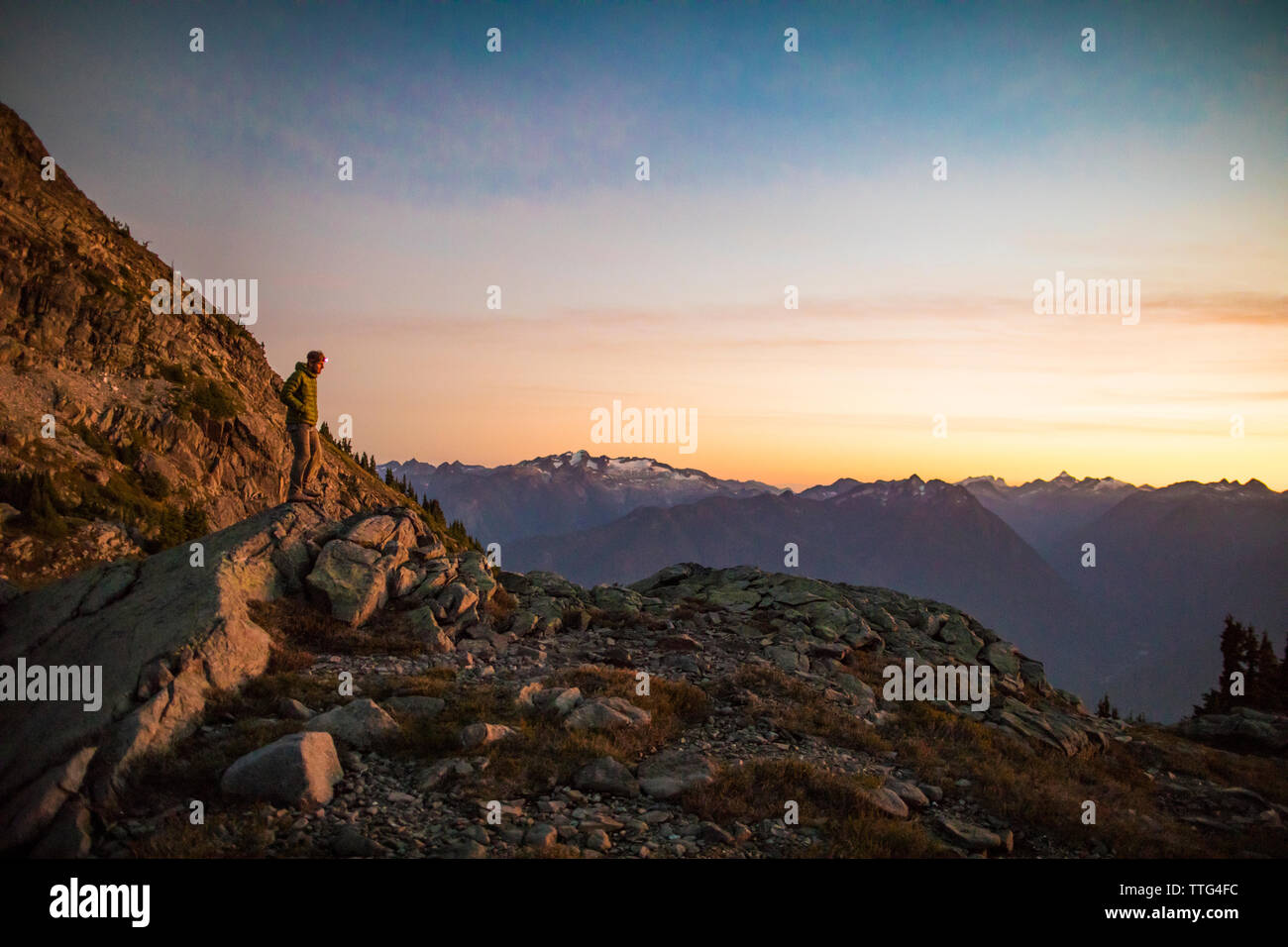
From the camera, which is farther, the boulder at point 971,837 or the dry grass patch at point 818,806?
the boulder at point 971,837

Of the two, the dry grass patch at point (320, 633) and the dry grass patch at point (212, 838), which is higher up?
A: the dry grass patch at point (320, 633)

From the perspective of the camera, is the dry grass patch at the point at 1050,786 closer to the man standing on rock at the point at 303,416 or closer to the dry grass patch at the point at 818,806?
the dry grass patch at the point at 818,806

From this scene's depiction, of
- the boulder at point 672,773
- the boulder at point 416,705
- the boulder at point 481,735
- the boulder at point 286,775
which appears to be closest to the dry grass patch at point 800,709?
the boulder at point 672,773

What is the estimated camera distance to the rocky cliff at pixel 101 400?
2864cm

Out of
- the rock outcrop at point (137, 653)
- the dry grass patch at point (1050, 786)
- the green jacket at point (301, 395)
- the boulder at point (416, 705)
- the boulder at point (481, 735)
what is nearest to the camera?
the rock outcrop at point (137, 653)

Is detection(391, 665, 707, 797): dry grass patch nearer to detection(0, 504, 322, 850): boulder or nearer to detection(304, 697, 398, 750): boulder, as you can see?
detection(304, 697, 398, 750): boulder

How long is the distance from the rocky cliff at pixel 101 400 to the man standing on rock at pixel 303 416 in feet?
9.91

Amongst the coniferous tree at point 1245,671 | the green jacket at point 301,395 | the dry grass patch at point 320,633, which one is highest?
the green jacket at point 301,395

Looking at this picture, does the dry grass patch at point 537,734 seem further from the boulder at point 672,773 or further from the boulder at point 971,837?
the boulder at point 971,837

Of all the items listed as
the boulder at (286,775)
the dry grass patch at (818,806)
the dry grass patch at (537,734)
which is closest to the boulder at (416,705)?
the dry grass patch at (537,734)

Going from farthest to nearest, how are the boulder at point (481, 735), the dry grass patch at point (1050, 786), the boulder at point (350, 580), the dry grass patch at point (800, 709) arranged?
the boulder at point (350, 580) → the dry grass patch at point (800, 709) → the dry grass patch at point (1050, 786) → the boulder at point (481, 735)
